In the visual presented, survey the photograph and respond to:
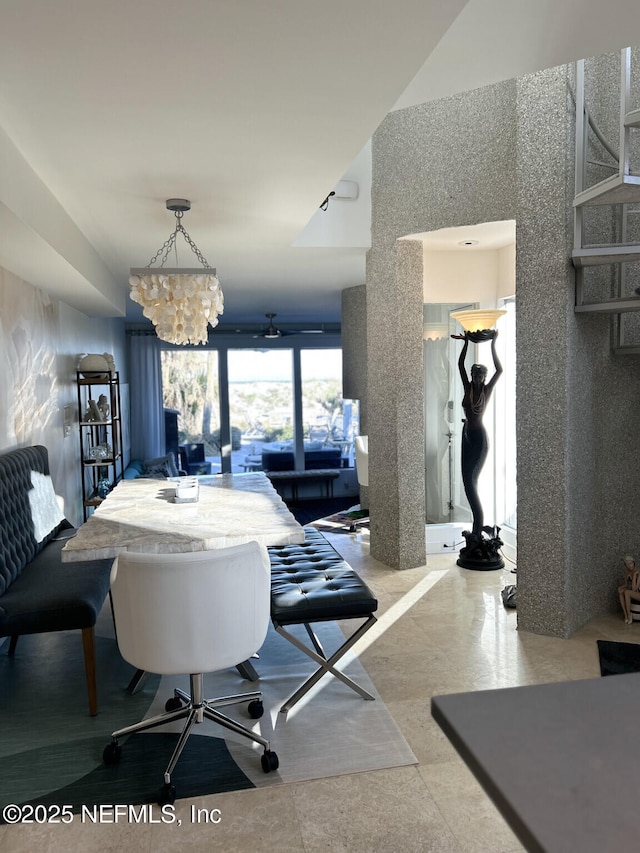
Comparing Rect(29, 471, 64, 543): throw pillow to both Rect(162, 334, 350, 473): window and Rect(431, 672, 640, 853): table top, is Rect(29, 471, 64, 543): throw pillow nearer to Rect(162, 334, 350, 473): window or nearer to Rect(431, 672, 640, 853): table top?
Rect(431, 672, 640, 853): table top

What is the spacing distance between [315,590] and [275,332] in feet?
23.5

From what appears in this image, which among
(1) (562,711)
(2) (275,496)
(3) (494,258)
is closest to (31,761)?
(2) (275,496)

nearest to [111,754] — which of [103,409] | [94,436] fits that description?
[103,409]

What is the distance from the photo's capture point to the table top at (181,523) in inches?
107

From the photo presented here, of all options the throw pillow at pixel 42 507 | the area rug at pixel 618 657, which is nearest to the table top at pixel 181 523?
the throw pillow at pixel 42 507

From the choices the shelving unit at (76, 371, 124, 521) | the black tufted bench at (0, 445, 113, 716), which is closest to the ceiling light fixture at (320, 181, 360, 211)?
the shelving unit at (76, 371, 124, 521)

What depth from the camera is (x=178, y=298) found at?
130 inches

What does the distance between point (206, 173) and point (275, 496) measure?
A: 1.70m

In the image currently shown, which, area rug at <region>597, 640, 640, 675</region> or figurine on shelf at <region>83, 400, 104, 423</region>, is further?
figurine on shelf at <region>83, 400, 104, 423</region>

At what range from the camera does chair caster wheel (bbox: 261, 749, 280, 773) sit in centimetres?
247

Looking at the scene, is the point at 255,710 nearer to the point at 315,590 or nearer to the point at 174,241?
the point at 315,590

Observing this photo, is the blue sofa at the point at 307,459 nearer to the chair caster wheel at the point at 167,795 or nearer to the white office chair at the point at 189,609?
the white office chair at the point at 189,609

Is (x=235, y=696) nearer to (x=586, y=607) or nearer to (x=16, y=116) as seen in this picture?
(x=586, y=607)

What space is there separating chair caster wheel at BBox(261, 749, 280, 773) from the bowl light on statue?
3.31m
